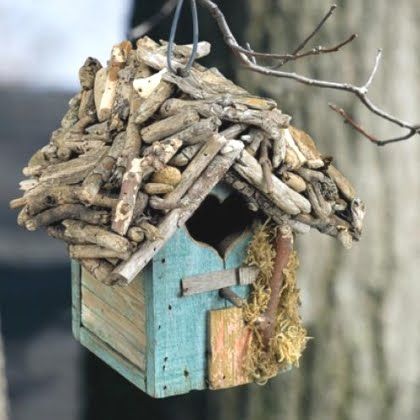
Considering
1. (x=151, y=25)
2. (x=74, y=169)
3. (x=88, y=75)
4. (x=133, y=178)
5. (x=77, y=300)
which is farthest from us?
(x=151, y=25)

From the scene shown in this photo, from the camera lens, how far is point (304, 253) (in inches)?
179

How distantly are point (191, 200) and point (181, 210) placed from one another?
3 centimetres

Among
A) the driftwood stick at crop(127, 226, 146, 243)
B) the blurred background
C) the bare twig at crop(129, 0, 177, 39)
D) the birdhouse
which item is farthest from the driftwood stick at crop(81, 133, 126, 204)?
the blurred background

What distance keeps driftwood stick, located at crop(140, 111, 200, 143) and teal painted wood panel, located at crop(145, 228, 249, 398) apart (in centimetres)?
25

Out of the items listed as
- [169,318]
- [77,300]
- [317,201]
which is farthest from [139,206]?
[77,300]

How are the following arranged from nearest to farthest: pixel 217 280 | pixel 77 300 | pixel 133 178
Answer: pixel 133 178, pixel 217 280, pixel 77 300

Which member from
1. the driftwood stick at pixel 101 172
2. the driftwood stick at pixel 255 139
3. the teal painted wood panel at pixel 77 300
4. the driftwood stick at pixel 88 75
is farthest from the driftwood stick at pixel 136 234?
the teal painted wood panel at pixel 77 300

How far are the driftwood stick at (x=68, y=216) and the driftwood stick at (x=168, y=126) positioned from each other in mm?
199

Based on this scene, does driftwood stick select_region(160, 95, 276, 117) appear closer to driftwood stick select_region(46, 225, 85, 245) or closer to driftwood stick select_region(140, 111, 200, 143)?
driftwood stick select_region(140, 111, 200, 143)

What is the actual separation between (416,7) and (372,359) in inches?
56.7

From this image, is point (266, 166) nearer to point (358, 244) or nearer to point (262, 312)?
point (262, 312)

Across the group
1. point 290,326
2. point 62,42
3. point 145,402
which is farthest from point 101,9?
point 290,326

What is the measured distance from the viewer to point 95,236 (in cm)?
244

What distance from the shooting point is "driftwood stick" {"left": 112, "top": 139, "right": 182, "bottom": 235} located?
2369mm
